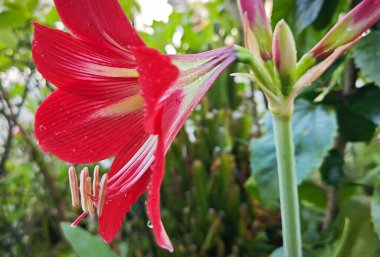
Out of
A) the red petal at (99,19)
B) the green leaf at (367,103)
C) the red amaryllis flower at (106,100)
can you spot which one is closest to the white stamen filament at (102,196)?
the red amaryllis flower at (106,100)

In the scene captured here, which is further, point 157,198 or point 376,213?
point 376,213

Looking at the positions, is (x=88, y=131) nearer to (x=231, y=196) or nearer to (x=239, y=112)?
(x=231, y=196)

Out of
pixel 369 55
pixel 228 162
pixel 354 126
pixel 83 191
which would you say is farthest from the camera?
pixel 228 162

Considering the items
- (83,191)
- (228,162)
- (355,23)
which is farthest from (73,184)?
(228,162)

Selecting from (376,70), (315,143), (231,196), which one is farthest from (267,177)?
(231,196)

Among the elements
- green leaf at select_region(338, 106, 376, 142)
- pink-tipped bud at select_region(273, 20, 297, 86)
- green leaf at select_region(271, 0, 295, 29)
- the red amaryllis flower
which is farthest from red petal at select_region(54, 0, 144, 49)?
green leaf at select_region(338, 106, 376, 142)

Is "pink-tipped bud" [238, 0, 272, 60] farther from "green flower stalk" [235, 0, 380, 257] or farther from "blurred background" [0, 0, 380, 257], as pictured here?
"blurred background" [0, 0, 380, 257]

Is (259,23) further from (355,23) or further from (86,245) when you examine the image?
(86,245)
